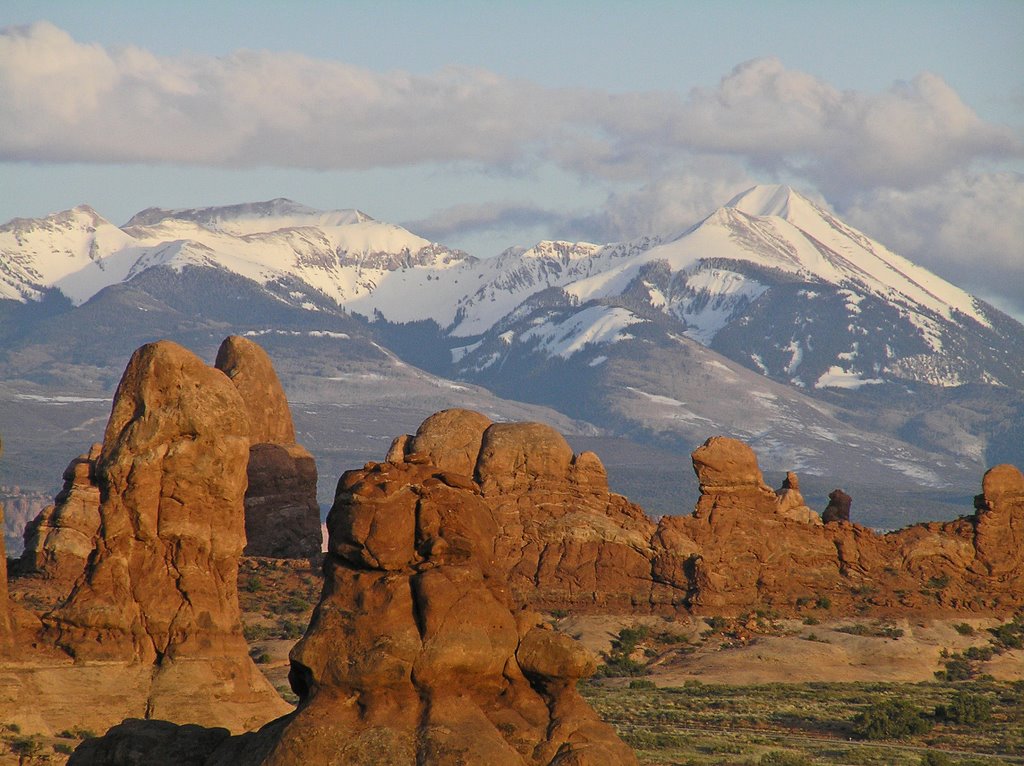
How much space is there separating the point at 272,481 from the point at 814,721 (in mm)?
34336

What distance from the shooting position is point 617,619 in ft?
241

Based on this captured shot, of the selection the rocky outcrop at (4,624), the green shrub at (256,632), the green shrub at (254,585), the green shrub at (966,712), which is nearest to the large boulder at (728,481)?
the green shrub at (254,585)

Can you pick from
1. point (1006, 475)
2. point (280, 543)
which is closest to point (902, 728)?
point (1006, 475)

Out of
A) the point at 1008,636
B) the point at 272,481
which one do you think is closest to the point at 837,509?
the point at 1008,636

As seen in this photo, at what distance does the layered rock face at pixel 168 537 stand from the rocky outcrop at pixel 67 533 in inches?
845

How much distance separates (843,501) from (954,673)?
24.4 metres

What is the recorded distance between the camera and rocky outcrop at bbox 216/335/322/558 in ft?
268

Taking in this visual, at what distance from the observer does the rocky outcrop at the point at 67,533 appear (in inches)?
2532

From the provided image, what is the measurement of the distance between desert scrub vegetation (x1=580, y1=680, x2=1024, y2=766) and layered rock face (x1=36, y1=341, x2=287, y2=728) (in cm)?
933

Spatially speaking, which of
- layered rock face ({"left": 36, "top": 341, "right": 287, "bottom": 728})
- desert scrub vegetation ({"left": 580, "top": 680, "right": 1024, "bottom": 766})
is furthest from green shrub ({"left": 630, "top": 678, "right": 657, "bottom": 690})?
layered rock face ({"left": 36, "top": 341, "right": 287, "bottom": 728})

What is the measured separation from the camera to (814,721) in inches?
2088

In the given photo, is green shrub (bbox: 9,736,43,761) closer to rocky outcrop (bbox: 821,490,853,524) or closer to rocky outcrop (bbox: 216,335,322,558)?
rocky outcrop (bbox: 216,335,322,558)

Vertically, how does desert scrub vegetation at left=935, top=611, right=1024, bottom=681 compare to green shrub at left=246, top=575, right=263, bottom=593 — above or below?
above

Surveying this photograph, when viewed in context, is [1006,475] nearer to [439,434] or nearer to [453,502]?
[439,434]
